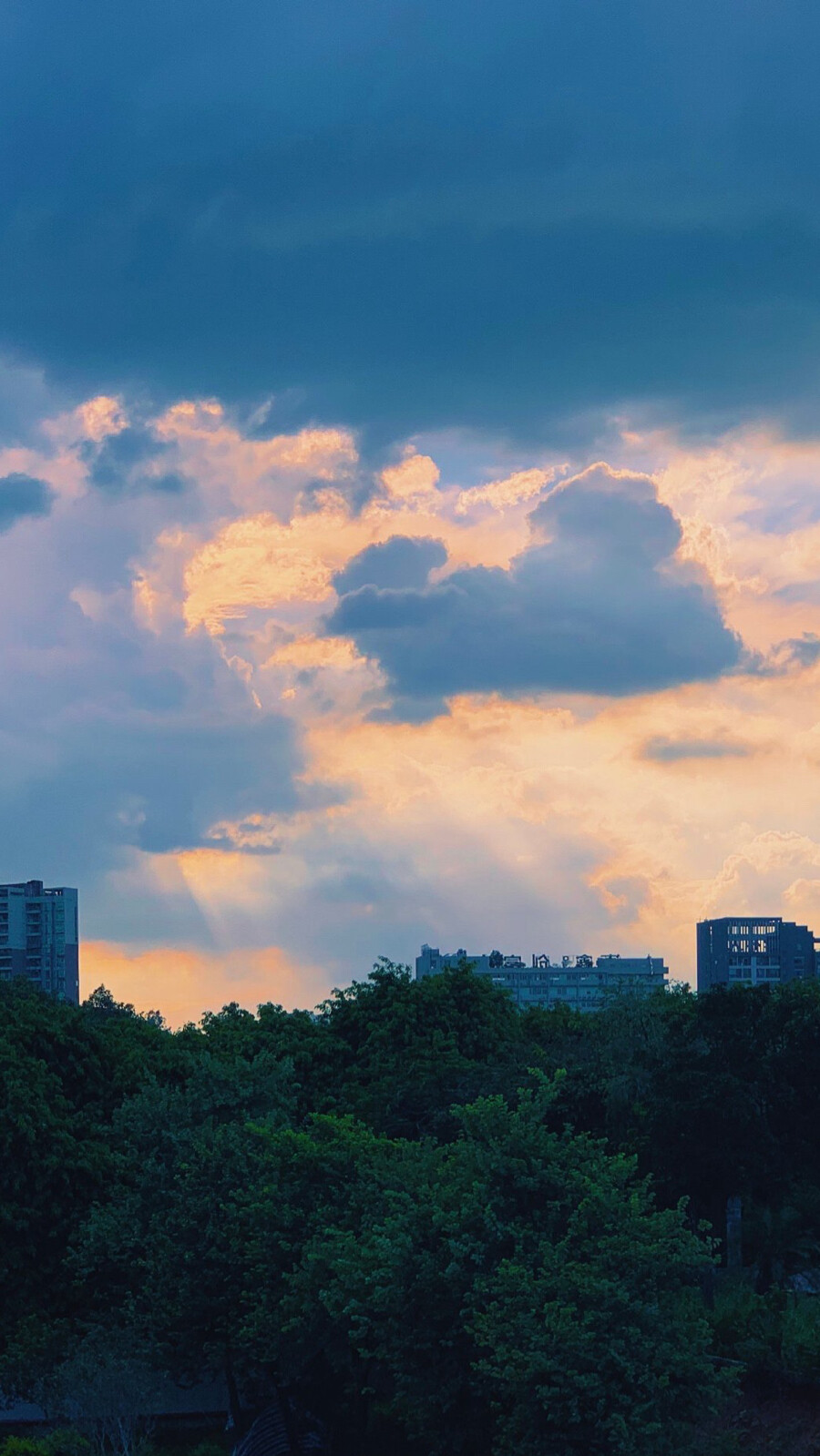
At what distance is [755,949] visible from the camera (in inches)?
5684

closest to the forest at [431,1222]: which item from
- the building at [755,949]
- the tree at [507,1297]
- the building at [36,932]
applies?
the tree at [507,1297]

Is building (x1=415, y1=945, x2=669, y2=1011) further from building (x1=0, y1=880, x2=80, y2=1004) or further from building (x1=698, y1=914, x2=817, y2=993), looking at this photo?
building (x1=0, y1=880, x2=80, y2=1004)

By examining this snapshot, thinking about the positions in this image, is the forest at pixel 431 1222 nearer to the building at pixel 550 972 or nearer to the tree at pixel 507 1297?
the tree at pixel 507 1297

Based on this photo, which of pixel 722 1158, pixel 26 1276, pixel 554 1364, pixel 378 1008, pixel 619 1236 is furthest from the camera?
pixel 378 1008

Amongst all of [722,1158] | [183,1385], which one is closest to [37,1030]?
[183,1385]

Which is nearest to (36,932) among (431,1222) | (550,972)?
(550,972)

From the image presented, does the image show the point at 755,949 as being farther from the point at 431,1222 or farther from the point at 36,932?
the point at 431,1222

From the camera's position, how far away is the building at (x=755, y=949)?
468 ft

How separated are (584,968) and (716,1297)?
5440 inches

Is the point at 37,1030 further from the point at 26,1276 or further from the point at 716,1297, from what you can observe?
the point at 716,1297

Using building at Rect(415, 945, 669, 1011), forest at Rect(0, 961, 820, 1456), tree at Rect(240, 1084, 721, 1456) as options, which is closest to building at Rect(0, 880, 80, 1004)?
building at Rect(415, 945, 669, 1011)

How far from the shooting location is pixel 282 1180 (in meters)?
30.0

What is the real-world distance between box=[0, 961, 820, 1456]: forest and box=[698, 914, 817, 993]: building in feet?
323

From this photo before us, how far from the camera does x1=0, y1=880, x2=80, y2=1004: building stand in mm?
122887
